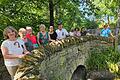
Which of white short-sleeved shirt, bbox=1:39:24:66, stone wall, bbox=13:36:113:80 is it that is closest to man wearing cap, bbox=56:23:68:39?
stone wall, bbox=13:36:113:80

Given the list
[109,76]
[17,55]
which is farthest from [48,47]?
[109,76]

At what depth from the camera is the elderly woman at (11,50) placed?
245 inches

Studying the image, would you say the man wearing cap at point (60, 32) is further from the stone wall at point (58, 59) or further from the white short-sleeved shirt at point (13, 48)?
the white short-sleeved shirt at point (13, 48)

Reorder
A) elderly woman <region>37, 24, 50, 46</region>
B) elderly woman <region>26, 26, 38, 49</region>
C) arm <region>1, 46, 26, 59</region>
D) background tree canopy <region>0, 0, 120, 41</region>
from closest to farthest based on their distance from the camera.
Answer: arm <region>1, 46, 26, 59</region>, elderly woman <region>26, 26, 38, 49</region>, elderly woman <region>37, 24, 50, 46</region>, background tree canopy <region>0, 0, 120, 41</region>

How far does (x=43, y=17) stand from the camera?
15.8 meters

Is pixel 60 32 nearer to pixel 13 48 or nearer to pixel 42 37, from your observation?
pixel 42 37

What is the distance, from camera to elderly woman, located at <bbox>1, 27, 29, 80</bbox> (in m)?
6.22

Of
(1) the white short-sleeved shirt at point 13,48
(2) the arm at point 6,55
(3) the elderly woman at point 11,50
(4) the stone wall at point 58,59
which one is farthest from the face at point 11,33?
(4) the stone wall at point 58,59

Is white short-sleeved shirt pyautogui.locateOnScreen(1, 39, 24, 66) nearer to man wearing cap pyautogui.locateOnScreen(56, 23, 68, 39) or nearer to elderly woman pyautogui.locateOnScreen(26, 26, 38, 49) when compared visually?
elderly woman pyautogui.locateOnScreen(26, 26, 38, 49)

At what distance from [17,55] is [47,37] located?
2.90 m

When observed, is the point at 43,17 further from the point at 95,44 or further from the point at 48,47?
the point at 48,47

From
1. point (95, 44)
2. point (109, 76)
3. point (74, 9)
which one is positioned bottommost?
point (109, 76)

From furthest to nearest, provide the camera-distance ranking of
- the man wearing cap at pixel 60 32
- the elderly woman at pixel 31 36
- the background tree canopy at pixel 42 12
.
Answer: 1. the background tree canopy at pixel 42 12
2. the man wearing cap at pixel 60 32
3. the elderly woman at pixel 31 36

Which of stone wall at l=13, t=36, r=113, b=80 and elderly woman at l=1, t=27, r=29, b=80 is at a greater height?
elderly woman at l=1, t=27, r=29, b=80
